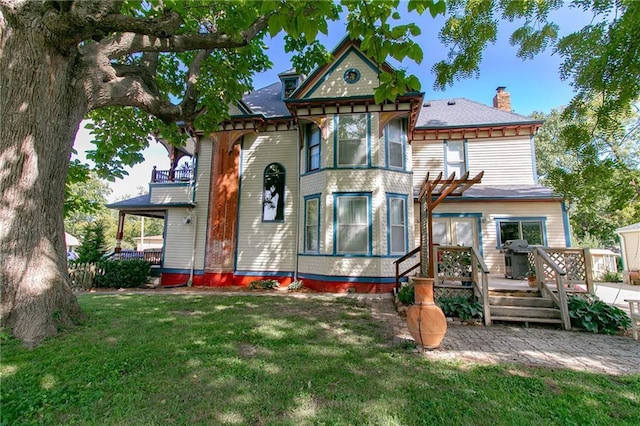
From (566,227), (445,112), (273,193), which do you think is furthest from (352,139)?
(566,227)

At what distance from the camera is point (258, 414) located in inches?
109

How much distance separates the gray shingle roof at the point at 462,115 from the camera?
12.9 meters

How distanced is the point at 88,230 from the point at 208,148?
6.21 meters

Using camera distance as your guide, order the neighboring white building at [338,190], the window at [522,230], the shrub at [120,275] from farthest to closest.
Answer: the window at [522,230], the shrub at [120,275], the neighboring white building at [338,190]

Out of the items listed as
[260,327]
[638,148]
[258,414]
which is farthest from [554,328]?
[638,148]

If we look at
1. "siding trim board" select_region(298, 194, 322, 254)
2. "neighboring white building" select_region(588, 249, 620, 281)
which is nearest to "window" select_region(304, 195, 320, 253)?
"siding trim board" select_region(298, 194, 322, 254)

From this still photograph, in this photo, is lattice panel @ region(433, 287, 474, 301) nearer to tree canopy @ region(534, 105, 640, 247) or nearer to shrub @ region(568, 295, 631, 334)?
shrub @ region(568, 295, 631, 334)

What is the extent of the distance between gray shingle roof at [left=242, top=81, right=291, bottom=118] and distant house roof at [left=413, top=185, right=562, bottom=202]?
693 centimetres

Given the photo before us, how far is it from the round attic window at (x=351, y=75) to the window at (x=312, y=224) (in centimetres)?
447

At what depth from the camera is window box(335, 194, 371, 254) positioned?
10.3 m

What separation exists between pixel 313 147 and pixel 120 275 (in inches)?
363

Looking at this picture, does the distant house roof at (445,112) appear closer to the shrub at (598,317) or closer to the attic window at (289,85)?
the attic window at (289,85)

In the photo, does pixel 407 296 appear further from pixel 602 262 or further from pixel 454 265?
pixel 602 262

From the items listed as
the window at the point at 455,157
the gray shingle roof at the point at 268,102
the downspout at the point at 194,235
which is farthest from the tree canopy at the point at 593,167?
the downspout at the point at 194,235
